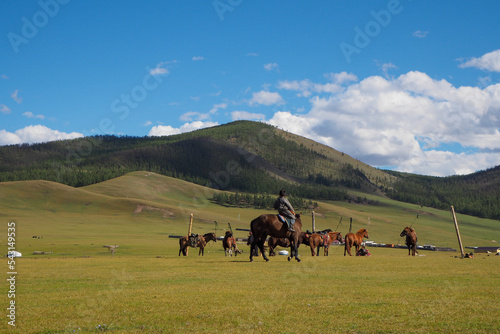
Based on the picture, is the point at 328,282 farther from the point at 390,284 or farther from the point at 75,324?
the point at 75,324

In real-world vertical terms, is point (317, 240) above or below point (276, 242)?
above

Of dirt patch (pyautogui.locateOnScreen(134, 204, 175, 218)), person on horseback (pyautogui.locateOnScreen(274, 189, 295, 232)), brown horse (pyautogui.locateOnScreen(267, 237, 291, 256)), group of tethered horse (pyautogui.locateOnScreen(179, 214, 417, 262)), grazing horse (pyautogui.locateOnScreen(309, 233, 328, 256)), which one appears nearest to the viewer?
person on horseback (pyautogui.locateOnScreen(274, 189, 295, 232))

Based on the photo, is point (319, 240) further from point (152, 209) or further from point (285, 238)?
point (152, 209)

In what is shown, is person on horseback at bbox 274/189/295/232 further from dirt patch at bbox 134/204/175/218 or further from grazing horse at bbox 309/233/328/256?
dirt patch at bbox 134/204/175/218

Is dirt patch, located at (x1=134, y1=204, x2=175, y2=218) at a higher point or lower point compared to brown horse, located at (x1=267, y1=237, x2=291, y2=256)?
higher

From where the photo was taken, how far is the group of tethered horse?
22.4 m

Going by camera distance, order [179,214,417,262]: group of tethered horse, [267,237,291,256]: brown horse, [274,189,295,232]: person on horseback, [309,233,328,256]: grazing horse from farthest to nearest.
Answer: [309,233,328,256]: grazing horse < [267,237,291,256]: brown horse < [179,214,417,262]: group of tethered horse < [274,189,295,232]: person on horseback

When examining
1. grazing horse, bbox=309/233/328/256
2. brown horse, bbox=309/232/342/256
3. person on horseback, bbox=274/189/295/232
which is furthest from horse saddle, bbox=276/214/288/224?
grazing horse, bbox=309/233/328/256

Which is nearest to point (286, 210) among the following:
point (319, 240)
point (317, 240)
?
point (317, 240)

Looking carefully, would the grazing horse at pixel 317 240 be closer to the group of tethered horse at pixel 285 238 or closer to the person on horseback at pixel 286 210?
the group of tethered horse at pixel 285 238

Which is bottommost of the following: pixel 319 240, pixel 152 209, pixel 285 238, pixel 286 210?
pixel 319 240

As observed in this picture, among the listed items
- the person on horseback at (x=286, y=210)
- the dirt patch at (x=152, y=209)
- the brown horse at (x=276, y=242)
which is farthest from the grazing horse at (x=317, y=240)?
the dirt patch at (x=152, y=209)

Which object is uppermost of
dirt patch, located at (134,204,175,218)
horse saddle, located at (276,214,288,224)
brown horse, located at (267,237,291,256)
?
dirt patch, located at (134,204,175,218)

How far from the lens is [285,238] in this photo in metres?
29.4
